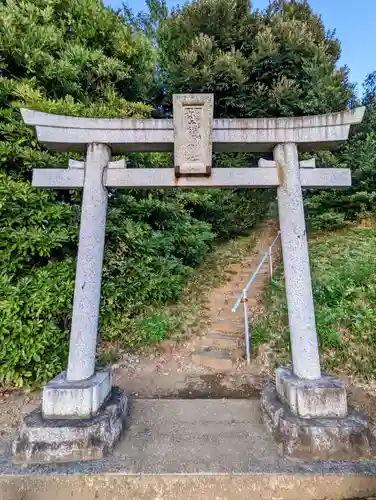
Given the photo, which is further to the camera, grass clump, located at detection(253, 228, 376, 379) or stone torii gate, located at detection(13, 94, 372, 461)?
grass clump, located at detection(253, 228, 376, 379)

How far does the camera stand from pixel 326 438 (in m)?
2.19

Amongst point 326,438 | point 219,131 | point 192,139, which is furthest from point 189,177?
point 326,438

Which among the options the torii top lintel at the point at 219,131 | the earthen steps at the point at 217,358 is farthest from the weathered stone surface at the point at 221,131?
the earthen steps at the point at 217,358

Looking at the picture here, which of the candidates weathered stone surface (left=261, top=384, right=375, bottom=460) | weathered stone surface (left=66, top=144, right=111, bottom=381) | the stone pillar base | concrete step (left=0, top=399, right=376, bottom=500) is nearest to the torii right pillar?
weathered stone surface (left=261, top=384, right=375, bottom=460)

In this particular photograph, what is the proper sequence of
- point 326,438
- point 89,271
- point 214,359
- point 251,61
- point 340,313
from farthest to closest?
A: 1. point 251,61
2. point 214,359
3. point 340,313
4. point 89,271
5. point 326,438

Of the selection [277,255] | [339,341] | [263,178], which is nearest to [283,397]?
[339,341]

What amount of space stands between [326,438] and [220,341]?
2416mm

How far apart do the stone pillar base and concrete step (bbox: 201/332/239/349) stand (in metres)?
2.42

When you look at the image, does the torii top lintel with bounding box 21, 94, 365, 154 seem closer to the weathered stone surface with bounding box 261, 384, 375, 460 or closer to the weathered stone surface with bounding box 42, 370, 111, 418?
the weathered stone surface with bounding box 42, 370, 111, 418

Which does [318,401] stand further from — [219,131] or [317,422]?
[219,131]

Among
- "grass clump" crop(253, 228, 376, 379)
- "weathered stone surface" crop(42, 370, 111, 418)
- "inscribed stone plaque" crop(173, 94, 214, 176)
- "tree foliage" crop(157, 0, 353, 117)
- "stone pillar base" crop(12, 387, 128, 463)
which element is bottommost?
"stone pillar base" crop(12, 387, 128, 463)

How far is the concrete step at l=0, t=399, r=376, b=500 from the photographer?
1.96 metres

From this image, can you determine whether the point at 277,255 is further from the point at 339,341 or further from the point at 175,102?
the point at 175,102

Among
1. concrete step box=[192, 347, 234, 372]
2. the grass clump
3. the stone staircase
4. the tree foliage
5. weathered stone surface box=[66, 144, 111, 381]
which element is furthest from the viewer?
the tree foliage
